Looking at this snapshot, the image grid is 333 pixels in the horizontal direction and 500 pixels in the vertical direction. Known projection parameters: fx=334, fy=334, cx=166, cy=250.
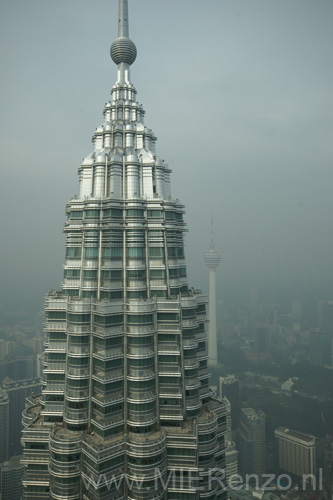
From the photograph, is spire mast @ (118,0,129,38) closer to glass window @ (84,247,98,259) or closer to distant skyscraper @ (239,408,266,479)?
glass window @ (84,247,98,259)

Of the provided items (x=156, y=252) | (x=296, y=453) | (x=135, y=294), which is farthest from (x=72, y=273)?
(x=296, y=453)

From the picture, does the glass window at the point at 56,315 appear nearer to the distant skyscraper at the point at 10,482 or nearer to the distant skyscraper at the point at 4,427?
the distant skyscraper at the point at 10,482

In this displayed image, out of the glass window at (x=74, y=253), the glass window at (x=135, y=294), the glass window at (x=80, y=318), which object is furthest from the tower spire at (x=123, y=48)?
the glass window at (x=80, y=318)

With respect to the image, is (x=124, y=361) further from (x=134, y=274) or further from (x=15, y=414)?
(x=15, y=414)

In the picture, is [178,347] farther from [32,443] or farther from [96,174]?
[96,174]

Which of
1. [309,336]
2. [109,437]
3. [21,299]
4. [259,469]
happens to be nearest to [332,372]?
[309,336]

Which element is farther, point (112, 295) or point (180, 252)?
point (180, 252)
